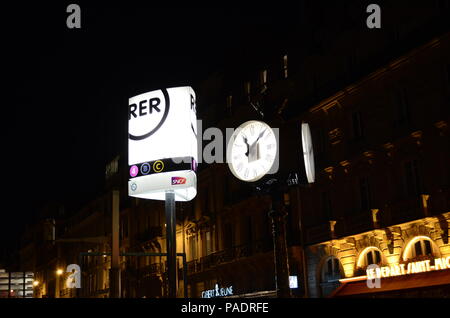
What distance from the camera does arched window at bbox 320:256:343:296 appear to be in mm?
30297

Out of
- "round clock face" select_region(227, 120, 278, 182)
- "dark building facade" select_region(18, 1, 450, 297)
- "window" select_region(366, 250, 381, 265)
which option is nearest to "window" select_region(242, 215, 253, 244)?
"dark building facade" select_region(18, 1, 450, 297)

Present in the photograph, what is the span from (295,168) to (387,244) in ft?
48.0

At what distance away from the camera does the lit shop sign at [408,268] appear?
937 inches

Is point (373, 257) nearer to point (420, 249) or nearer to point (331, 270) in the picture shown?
point (420, 249)

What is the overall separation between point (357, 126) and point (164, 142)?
645 inches

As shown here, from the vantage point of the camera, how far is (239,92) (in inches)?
1587

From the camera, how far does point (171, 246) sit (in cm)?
1473

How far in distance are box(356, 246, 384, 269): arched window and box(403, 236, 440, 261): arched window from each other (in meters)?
1.84

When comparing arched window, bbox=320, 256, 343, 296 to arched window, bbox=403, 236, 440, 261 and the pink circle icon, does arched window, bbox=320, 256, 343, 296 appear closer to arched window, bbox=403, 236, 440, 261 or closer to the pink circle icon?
arched window, bbox=403, 236, 440, 261

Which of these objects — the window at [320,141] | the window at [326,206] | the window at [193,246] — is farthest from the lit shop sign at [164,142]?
the window at [193,246]
